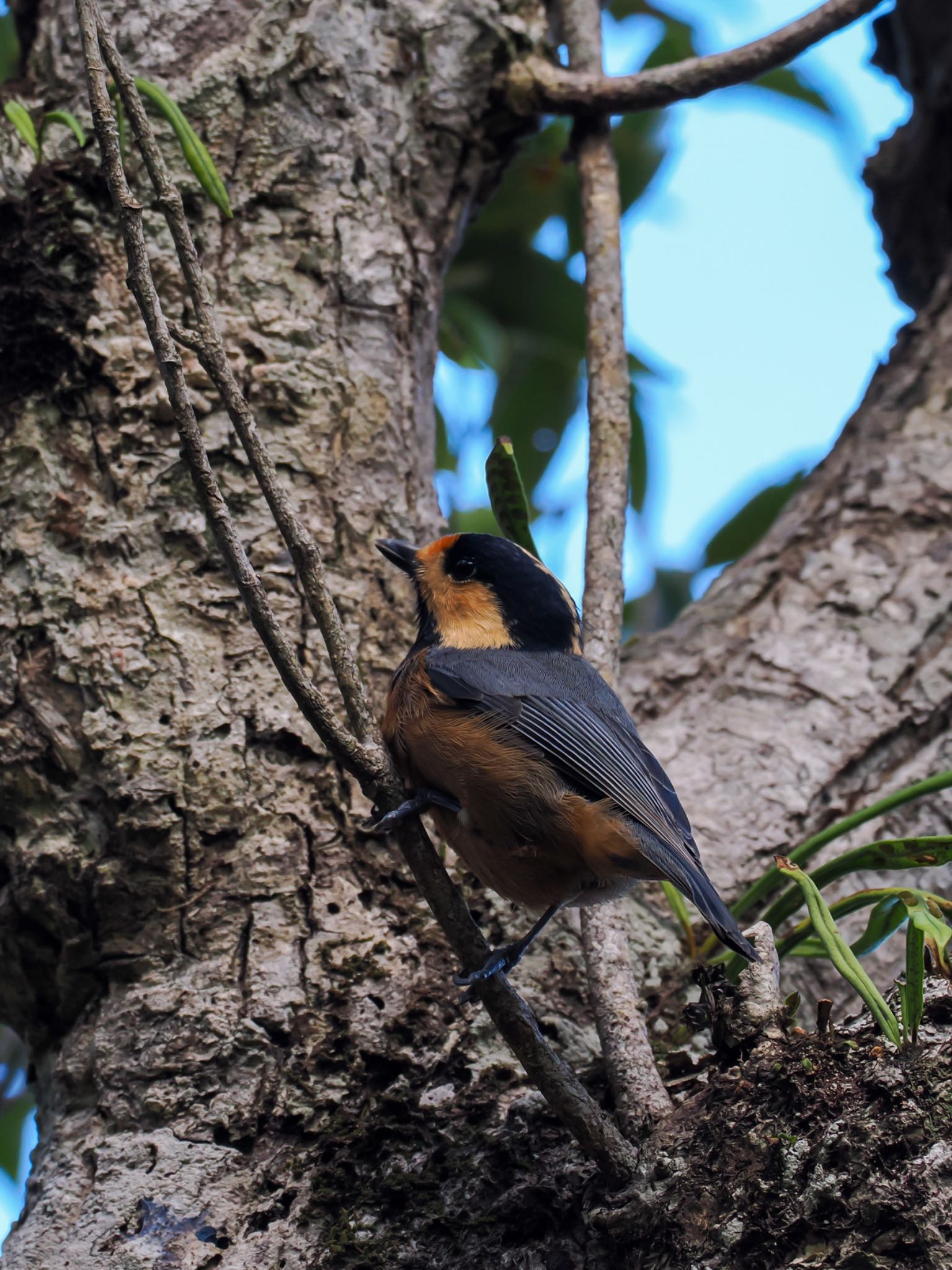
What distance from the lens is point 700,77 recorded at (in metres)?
3.21

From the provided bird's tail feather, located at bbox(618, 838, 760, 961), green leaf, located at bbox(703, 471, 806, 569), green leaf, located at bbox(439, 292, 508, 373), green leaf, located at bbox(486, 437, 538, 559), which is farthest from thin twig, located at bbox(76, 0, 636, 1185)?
green leaf, located at bbox(703, 471, 806, 569)

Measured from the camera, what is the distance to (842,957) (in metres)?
1.75

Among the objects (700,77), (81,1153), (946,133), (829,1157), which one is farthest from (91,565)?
(946,133)

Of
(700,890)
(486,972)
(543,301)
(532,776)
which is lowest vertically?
(486,972)

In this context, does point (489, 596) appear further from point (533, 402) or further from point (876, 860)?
point (533, 402)

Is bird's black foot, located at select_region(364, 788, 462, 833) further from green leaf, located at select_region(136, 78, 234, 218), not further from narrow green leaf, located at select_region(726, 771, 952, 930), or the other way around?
green leaf, located at select_region(136, 78, 234, 218)

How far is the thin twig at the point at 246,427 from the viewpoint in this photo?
5.65ft

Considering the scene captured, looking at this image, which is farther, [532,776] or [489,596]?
[489,596]

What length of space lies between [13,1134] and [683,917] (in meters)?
2.63

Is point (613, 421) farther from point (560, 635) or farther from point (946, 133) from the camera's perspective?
point (946, 133)

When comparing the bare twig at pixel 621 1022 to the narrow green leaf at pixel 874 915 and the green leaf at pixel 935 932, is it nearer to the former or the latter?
the narrow green leaf at pixel 874 915

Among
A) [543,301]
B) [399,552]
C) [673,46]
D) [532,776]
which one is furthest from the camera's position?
[543,301]

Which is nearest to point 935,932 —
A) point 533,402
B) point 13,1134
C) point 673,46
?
point 533,402

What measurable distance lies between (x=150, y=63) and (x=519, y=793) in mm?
1834
